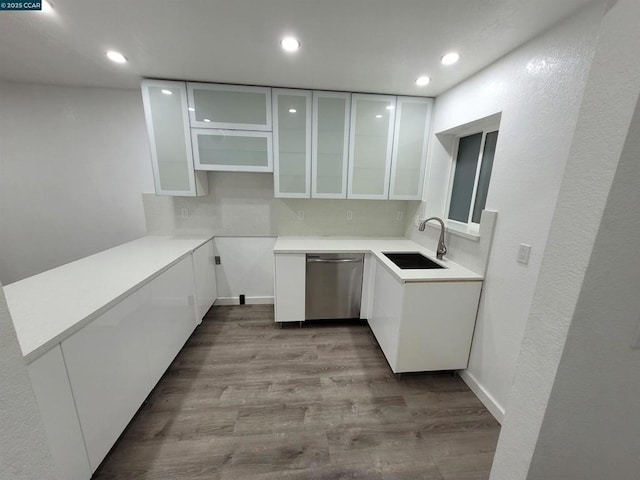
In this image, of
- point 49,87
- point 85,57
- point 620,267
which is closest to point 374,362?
point 620,267

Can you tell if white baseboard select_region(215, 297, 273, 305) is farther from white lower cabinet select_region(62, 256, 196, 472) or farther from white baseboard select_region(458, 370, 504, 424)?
white baseboard select_region(458, 370, 504, 424)

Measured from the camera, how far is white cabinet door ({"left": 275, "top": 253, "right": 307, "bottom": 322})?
2322 millimetres

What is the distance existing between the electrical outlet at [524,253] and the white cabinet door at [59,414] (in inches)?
91.1

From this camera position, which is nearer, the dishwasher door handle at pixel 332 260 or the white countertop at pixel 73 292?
the white countertop at pixel 73 292

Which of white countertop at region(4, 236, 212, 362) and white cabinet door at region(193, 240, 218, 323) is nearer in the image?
white countertop at region(4, 236, 212, 362)

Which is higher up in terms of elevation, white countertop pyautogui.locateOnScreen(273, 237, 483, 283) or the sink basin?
white countertop pyautogui.locateOnScreen(273, 237, 483, 283)

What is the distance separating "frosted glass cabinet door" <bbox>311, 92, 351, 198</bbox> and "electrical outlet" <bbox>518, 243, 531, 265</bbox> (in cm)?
152

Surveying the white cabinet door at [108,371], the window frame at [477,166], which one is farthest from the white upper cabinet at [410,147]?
the white cabinet door at [108,371]

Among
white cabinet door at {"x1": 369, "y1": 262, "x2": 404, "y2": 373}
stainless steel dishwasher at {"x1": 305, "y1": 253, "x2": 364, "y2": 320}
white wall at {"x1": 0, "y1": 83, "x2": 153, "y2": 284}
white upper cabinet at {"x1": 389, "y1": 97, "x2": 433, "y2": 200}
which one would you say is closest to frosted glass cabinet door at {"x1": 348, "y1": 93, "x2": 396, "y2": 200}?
white upper cabinet at {"x1": 389, "y1": 97, "x2": 433, "y2": 200}

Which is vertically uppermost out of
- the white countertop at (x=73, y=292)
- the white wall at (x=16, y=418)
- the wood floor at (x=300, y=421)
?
the white wall at (x=16, y=418)

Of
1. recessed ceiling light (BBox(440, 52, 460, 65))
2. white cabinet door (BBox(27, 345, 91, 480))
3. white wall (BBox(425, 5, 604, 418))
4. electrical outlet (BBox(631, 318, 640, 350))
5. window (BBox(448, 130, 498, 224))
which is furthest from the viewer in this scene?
window (BBox(448, 130, 498, 224))

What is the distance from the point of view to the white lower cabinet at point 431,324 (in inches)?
67.6

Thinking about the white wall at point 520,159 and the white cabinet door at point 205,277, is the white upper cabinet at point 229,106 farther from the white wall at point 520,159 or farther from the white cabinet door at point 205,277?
the white wall at point 520,159

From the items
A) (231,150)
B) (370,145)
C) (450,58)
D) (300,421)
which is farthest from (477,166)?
(300,421)
